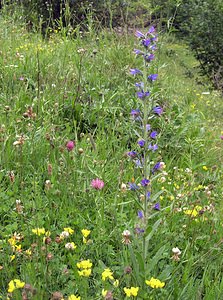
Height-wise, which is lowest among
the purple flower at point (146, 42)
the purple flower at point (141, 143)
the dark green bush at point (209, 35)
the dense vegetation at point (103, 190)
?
the dark green bush at point (209, 35)

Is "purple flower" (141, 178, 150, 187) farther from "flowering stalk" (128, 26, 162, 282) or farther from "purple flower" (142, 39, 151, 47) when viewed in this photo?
"purple flower" (142, 39, 151, 47)

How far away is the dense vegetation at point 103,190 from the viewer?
1.71 meters

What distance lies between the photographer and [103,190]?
7.56 ft

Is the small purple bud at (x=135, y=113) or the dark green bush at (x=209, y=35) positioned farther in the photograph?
the dark green bush at (x=209, y=35)

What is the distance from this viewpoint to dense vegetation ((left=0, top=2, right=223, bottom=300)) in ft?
5.61

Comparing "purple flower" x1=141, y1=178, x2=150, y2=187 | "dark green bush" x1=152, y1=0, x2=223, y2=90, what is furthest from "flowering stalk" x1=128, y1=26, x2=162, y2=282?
"dark green bush" x1=152, y1=0, x2=223, y2=90

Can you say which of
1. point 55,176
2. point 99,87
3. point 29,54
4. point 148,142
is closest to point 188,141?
point 99,87

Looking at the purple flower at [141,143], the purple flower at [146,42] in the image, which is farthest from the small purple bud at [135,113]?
the purple flower at [146,42]

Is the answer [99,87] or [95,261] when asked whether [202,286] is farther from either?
[99,87]

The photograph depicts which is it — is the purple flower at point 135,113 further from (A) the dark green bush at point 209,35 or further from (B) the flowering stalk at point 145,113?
(A) the dark green bush at point 209,35

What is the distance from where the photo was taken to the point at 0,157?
2.43 m

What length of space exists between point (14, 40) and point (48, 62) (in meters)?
0.77

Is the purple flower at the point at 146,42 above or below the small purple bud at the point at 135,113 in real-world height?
above

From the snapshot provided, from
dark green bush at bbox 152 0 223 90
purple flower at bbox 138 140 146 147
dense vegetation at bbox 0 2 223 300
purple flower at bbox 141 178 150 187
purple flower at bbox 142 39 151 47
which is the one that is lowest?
dark green bush at bbox 152 0 223 90
